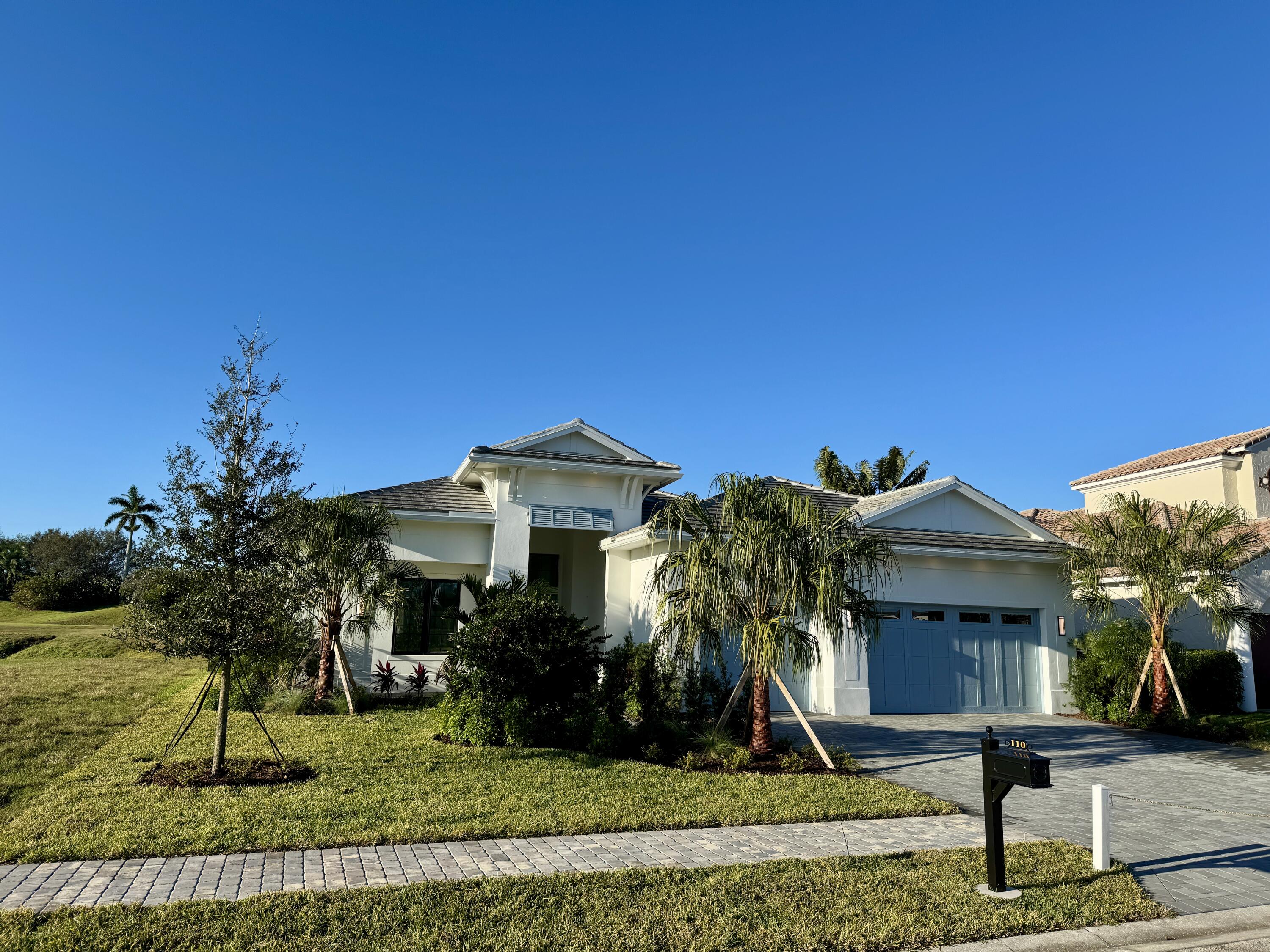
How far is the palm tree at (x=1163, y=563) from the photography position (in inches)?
616

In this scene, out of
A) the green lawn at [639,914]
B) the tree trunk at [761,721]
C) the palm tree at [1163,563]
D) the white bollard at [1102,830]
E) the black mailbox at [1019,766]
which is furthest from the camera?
the palm tree at [1163,563]

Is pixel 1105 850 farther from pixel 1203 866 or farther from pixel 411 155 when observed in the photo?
pixel 411 155

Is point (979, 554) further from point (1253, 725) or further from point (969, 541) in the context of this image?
point (1253, 725)

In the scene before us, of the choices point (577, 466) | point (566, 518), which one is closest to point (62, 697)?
point (566, 518)

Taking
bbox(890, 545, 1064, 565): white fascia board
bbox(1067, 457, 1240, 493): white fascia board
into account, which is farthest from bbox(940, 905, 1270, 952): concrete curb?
bbox(1067, 457, 1240, 493): white fascia board

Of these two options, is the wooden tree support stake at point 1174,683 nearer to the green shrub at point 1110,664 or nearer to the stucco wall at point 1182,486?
the green shrub at point 1110,664

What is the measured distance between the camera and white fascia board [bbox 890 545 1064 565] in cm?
1769

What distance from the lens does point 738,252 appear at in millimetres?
21000

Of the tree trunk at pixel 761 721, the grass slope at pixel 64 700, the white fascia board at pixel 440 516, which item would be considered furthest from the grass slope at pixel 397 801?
the white fascia board at pixel 440 516

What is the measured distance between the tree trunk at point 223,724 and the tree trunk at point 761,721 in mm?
6844

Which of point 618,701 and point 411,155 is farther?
point 411,155

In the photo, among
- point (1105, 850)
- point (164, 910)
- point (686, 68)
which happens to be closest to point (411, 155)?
point (686, 68)

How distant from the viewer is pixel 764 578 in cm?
1144

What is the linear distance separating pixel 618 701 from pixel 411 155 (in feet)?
39.0
